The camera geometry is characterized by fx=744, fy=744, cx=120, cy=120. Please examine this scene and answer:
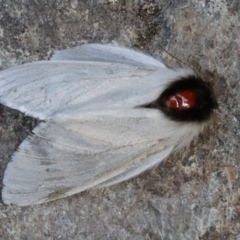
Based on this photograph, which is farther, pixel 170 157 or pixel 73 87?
pixel 170 157

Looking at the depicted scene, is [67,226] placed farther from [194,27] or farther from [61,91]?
[194,27]

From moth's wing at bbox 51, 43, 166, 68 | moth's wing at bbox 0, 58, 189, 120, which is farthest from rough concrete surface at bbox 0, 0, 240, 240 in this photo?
moth's wing at bbox 0, 58, 189, 120

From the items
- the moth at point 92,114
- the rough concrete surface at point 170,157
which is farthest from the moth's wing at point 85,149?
the rough concrete surface at point 170,157

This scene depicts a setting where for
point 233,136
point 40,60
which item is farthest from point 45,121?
point 233,136

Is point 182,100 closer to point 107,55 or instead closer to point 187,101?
point 187,101

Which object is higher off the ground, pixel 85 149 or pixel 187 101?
pixel 187 101

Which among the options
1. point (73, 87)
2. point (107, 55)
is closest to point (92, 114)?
point (73, 87)

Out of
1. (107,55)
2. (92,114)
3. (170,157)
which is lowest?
(170,157)
